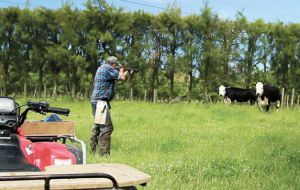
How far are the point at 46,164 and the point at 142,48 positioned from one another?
34110 millimetres

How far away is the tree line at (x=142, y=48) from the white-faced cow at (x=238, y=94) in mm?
1842

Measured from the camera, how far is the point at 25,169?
355 cm

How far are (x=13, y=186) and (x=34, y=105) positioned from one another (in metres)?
1.93

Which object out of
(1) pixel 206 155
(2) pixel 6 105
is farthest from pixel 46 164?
(1) pixel 206 155

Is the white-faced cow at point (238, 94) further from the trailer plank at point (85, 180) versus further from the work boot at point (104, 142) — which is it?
the trailer plank at point (85, 180)

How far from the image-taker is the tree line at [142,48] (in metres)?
37.6

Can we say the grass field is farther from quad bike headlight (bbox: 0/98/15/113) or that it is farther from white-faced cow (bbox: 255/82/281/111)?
white-faced cow (bbox: 255/82/281/111)

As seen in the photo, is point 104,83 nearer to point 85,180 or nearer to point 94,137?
point 94,137

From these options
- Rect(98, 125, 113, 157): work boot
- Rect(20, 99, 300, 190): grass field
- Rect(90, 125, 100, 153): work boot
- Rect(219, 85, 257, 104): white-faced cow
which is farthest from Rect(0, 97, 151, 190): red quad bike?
Rect(219, 85, 257, 104): white-faced cow

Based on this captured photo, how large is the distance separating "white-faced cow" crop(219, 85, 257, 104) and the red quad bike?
33.1m

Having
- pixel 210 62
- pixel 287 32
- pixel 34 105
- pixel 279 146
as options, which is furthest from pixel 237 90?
pixel 34 105

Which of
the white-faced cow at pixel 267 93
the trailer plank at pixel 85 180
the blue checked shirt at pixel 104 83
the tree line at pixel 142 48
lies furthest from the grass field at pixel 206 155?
the tree line at pixel 142 48

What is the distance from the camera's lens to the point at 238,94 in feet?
124

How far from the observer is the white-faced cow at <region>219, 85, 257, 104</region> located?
124 feet
